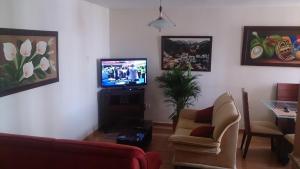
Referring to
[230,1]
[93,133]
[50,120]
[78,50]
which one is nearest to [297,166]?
[50,120]

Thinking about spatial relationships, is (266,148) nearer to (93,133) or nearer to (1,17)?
(93,133)

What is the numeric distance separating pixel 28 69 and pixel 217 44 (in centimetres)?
336

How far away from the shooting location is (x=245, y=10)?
4734mm

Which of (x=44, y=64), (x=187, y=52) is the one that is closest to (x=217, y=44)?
(x=187, y=52)

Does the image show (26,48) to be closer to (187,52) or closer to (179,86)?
(179,86)

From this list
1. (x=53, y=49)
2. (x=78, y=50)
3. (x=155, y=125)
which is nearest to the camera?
(x=53, y=49)

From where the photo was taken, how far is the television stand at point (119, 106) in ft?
16.1

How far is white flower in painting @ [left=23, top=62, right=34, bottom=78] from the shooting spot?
2.88m

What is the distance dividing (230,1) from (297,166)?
10.2 feet

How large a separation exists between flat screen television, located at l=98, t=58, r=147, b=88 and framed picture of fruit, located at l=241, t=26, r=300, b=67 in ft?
6.34

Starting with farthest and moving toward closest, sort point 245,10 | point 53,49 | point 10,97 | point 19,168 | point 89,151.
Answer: point 245,10 < point 53,49 < point 10,97 < point 19,168 < point 89,151

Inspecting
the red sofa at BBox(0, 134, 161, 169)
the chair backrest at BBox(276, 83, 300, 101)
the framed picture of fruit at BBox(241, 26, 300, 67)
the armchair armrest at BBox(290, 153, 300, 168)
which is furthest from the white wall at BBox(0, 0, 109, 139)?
the chair backrest at BBox(276, 83, 300, 101)

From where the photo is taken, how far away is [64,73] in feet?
12.2

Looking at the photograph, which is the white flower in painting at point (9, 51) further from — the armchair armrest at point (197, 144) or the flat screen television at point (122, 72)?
the flat screen television at point (122, 72)
